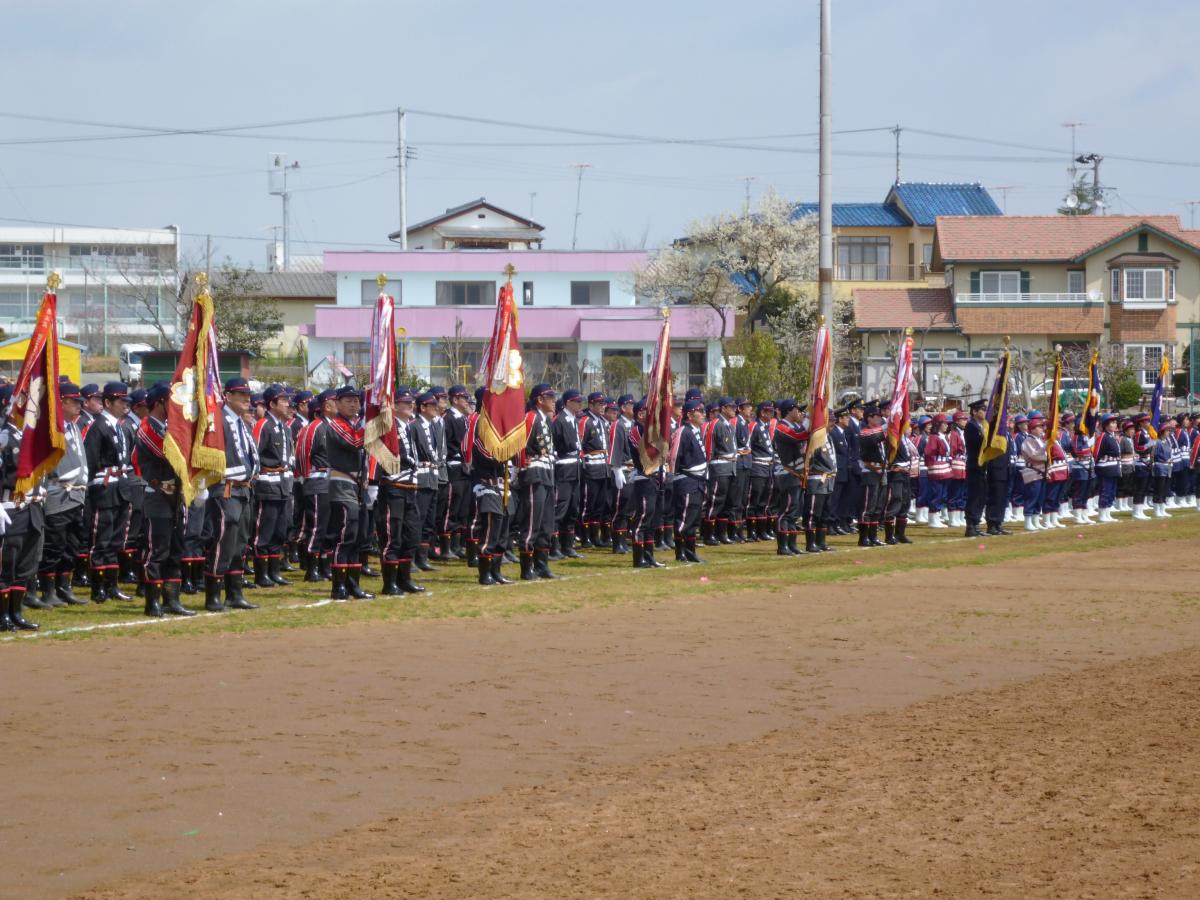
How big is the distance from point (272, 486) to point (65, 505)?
2503 mm

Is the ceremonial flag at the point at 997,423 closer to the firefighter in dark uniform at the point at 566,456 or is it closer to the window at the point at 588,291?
the firefighter in dark uniform at the point at 566,456

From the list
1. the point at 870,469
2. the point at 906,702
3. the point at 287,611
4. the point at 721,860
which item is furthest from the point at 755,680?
the point at 870,469

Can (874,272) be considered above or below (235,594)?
above

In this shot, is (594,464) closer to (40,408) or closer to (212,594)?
(212,594)

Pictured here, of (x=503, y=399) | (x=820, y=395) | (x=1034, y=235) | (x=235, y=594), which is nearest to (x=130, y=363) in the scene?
(x=820, y=395)

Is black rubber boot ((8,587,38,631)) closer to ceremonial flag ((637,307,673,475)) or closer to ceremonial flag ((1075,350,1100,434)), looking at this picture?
ceremonial flag ((637,307,673,475))

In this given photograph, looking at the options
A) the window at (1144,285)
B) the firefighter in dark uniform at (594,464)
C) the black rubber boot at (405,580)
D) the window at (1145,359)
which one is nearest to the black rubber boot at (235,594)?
the black rubber boot at (405,580)

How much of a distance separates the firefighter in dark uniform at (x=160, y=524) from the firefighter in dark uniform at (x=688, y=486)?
22.4 feet

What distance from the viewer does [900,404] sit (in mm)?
22094

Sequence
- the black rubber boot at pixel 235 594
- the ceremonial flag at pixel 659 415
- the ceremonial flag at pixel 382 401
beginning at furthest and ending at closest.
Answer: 1. the ceremonial flag at pixel 659 415
2. the ceremonial flag at pixel 382 401
3. the black rubber boot at pixel 235 594

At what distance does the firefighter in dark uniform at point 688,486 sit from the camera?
1862 centimetres

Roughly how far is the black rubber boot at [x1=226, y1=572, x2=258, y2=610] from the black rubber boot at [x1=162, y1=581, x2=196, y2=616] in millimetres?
398

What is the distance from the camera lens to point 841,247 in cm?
7044

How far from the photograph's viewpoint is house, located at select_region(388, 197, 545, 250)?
6544cm
